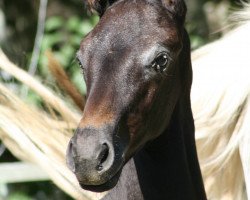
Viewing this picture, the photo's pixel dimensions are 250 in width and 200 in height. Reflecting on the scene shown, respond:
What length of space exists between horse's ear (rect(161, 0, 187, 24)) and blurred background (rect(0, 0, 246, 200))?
1.15m

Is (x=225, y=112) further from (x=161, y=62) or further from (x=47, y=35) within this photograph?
(x=47, y=35)

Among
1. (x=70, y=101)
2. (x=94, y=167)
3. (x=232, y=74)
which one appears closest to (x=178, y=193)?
(x=94, y=167)

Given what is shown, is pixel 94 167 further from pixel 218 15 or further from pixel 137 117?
pixel 218 15

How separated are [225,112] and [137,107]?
96 centimetres

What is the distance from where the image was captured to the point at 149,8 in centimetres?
276

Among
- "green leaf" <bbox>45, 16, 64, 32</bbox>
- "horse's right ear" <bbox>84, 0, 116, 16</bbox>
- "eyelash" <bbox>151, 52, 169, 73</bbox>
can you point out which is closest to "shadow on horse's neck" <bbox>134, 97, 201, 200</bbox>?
"eyelash" <bbox>151, 52, 169, 73</bbox>

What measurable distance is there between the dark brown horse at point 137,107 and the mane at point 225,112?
61cm

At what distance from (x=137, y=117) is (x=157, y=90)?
3.8 inches

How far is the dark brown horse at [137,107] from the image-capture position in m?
2.54

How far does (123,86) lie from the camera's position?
2.62 metres

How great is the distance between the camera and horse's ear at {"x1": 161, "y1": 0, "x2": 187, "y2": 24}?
2814 mm

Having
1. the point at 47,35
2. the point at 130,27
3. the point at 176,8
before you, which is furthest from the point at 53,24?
the point at 130,27

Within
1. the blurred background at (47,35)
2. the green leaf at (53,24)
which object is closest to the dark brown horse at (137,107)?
the blurred background at (47,35)

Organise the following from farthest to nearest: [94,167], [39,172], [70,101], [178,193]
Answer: [39,172] → [70,101] → [178,193] → [94,167]
